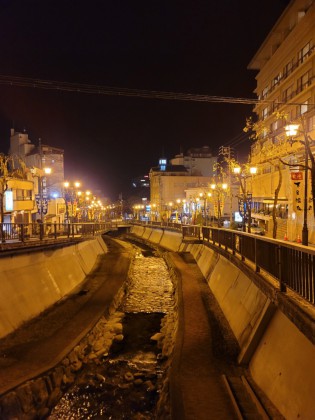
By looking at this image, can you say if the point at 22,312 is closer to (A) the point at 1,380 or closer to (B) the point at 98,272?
(A) the point at 1,380

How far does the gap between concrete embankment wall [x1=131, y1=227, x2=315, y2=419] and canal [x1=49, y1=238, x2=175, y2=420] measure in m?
2.16

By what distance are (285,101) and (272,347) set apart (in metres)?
41.3

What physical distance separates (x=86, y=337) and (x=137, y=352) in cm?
174

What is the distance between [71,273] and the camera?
21.1m

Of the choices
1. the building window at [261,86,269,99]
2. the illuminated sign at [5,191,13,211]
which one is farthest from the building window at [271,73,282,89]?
the illuminated sign at [5,191,13,211]

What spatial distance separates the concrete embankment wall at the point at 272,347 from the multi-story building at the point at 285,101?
1948 centimetres

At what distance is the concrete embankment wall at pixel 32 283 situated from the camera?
40.1 feet

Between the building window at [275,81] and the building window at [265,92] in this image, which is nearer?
the building window at [275,81]

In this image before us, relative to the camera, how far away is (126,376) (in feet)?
33.0

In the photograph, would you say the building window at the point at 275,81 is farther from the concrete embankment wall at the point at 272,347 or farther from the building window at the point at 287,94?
the concrete embankment wall at the point at 272,347

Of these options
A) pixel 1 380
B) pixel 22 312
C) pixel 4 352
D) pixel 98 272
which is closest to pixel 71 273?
pixel 98 272

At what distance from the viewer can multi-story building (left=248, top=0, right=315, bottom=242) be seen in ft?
109

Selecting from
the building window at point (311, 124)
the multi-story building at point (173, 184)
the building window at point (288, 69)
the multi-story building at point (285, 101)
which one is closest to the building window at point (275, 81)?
the multi-story building at point (285, 101)

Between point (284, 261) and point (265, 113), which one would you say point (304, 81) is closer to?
point (265, 113)
